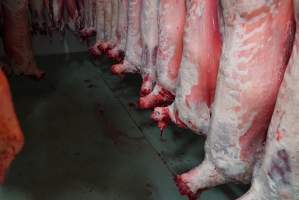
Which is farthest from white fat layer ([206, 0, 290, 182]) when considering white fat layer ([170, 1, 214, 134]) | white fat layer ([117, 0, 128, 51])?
white fat layer ([117, 0, 128, 51])

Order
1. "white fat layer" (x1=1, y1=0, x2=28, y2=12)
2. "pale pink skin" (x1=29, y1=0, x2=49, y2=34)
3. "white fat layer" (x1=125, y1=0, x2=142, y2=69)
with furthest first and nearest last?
1. "pale pink skin" (x1=29, y1=0, x2=49, y2=34)
2. "white fat layer" (x1=1, y1=0, x2=28, y2=12)
3. "white fat layer" (x1=125, y1=0, x2=142, y2=69)

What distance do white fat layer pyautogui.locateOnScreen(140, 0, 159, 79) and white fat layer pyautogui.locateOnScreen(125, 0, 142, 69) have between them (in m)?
0.14

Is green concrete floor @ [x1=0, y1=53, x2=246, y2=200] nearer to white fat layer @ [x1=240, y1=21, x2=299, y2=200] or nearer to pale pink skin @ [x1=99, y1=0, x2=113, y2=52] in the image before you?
pale pink skin @ [x1=99, y1=0, x2=113, y2=52]

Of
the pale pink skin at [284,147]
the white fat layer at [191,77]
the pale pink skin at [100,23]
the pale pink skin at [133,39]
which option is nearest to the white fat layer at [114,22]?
the pale pink skin at [100,23]

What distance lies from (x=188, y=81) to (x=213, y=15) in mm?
192

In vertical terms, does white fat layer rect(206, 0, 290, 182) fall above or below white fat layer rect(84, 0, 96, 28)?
above

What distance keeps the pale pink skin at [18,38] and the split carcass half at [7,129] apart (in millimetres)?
1573

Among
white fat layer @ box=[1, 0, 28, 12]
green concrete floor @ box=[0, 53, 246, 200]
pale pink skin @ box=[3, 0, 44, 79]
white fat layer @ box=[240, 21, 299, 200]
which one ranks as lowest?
green concrete floor @ box=[0, 53, 246, 200]

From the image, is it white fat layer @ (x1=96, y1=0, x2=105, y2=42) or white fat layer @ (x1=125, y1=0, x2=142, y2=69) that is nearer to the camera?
white fat layer @ (x1=125, y1=0, x2=142, y2=69)

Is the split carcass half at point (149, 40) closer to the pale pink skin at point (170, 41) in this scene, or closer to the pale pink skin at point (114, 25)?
the pale pink skin at point (170, 41)

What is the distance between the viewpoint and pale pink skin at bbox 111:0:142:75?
5.32ft

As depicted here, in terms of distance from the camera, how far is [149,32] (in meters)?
1.45

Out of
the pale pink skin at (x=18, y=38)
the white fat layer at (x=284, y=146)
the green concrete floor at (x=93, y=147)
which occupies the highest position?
the white fat layer at (x=284, y=146)

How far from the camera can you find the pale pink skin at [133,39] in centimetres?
162
